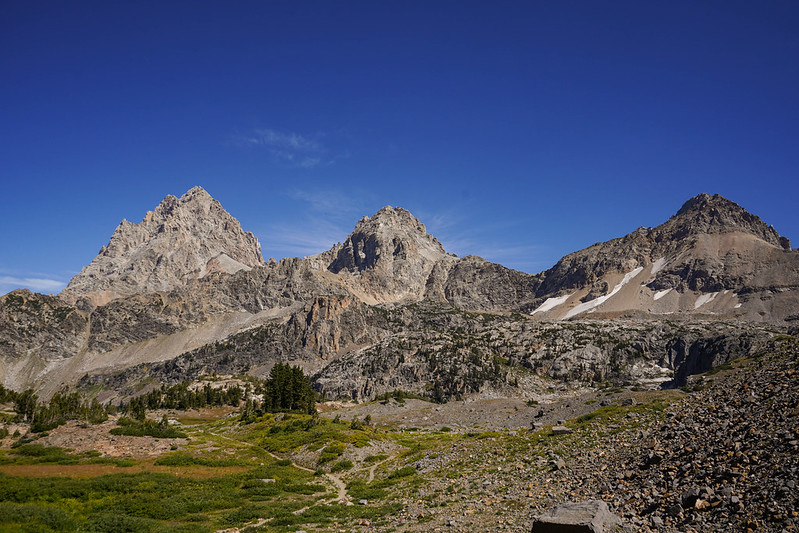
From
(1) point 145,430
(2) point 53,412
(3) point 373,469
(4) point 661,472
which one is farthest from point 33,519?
(2) point 53,412

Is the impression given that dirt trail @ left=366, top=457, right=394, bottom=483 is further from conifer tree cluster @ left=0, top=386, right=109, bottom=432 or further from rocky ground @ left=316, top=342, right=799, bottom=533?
conifer tree cluster @ left=0, top=386, right=109, bottom=432

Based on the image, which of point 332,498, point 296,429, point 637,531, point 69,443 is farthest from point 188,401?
point 637,531

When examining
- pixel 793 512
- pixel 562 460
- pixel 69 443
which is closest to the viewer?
pixel 793 512

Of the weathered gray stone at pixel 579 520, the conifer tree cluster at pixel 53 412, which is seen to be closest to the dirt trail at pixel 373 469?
the weathered gray stone at pixel 579 520

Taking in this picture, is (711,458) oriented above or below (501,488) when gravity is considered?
above

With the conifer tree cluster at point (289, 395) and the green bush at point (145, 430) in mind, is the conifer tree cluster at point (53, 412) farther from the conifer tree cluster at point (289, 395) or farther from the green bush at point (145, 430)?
the conifer tree cluster at point (289, 395)

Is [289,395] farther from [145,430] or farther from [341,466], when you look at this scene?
[341,466]

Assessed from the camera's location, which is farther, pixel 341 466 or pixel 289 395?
pixel 289 395

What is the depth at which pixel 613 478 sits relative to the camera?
21438mm

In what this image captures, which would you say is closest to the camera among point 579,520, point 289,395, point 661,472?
point 579,520

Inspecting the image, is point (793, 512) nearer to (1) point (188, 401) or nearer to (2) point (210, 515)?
(2) point (210, 515)

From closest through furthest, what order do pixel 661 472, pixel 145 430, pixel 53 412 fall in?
pixel 661 472 → pixel 145 430 → pixel 53 412

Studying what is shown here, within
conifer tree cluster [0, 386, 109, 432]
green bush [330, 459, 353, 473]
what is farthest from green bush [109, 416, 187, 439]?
green bush [330, 459, 353, 473]

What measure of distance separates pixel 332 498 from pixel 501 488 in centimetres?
1425
